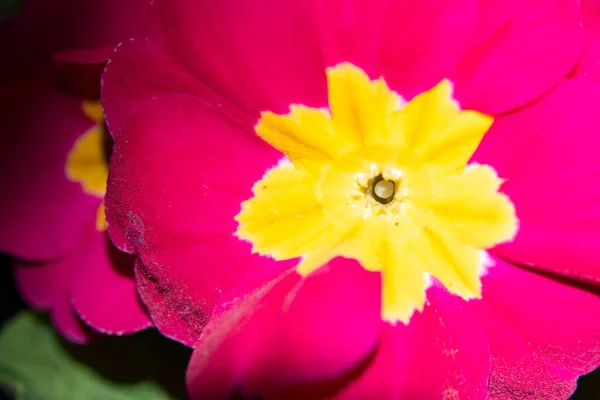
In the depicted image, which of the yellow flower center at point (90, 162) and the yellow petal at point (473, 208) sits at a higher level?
the yellow flower center at point (90, 162)

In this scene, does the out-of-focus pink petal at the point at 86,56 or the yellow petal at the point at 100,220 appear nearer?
the out-of-focus pink petal at the point at 86,56

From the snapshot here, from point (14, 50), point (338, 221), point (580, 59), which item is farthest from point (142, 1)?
point (580, 59)

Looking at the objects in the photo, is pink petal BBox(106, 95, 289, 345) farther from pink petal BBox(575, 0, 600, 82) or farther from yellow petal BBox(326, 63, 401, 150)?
pink petal BBox(575, 0, 600, 82)

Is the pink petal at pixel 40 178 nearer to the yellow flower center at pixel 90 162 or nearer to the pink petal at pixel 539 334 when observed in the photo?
the yellow flower center at pixel 90 162

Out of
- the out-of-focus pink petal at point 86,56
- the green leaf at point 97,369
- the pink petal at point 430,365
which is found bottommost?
the green leaf at point 97,369

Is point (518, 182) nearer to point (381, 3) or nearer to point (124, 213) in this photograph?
point (381, 3)

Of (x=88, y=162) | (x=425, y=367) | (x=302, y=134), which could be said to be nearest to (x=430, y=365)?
(x=425, y=367)

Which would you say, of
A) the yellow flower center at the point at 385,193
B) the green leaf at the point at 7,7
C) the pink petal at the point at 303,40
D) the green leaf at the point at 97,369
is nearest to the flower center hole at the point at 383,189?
the yellow flower center at the point at 385,193
